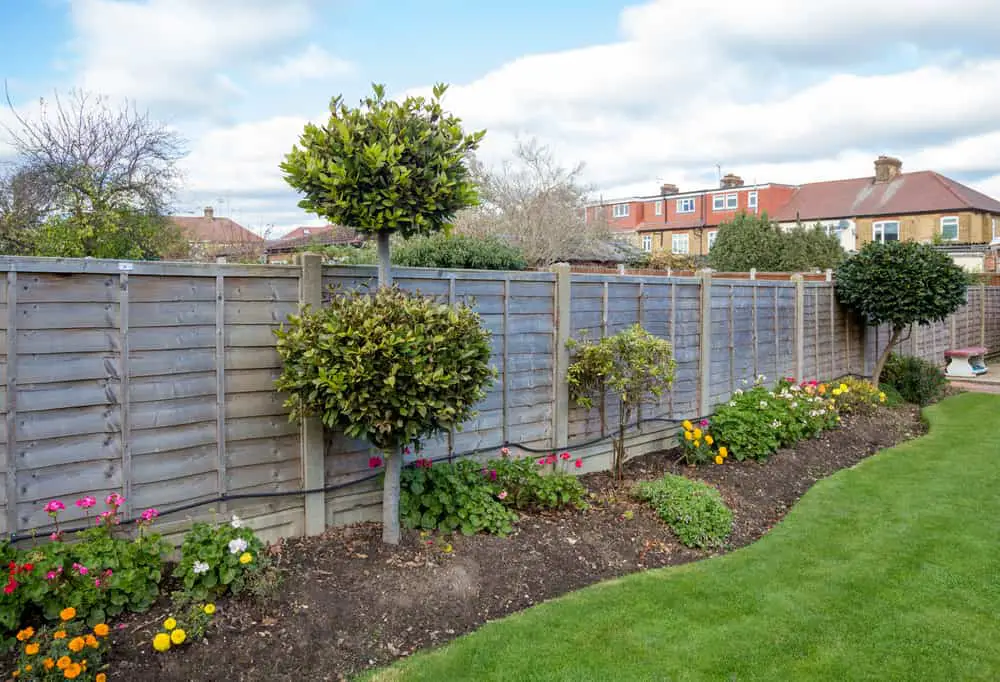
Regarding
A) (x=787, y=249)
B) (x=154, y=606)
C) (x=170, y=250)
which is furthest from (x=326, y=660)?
(x=787, y=249)

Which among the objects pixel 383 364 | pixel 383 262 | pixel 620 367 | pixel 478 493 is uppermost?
pixel 383 262

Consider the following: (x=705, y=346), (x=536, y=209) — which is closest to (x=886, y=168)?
(x=536, y=209)

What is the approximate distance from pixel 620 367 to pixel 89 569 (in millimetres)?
4571

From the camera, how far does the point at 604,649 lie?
12.7 feet

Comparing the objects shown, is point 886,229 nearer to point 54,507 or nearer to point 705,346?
point 705,346

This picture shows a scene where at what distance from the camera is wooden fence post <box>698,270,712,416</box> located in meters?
8.50

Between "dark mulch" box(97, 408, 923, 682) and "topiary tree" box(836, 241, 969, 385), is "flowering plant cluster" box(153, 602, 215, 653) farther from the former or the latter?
"topiary tree" box(836, 241, 969, 385)

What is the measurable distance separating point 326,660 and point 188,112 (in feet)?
58.8

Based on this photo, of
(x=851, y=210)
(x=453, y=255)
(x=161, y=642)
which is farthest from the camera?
(x=851, y=210)

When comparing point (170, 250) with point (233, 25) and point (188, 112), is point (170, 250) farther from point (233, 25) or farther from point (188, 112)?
point (233, 25)

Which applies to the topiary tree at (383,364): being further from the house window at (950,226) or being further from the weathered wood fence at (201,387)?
the house window at (950,226)

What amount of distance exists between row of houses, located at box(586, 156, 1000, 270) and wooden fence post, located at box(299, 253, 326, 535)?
2749 cm

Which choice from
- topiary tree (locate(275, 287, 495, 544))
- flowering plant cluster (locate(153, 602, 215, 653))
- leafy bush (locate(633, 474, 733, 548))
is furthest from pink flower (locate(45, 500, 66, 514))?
leafy bush (locate(633, 474, 733, 548))

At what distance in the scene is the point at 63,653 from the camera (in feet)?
10.2
